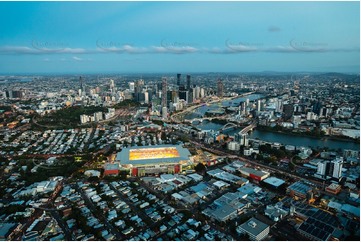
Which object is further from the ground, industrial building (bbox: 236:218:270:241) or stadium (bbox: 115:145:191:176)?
stadium (bbox: 115:145:191:176)

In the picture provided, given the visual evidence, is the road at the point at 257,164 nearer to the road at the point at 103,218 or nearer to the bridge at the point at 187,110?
the road at the point at 103,218

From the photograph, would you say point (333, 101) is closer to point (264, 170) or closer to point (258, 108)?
point (258, 108)

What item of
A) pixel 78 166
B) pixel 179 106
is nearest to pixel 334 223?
pixel 78 166

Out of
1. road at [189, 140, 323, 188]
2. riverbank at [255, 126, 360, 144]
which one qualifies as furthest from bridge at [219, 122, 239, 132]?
road at [189, 140, 323, 188]

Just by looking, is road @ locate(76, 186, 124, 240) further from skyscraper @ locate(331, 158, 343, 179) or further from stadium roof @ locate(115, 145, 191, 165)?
skyscraper @ locate(331, 158, 343, 179)

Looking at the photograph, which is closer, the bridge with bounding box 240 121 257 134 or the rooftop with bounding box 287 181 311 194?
the rooftop with bounding box 287 181 311 194

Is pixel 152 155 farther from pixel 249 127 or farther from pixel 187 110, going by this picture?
pixel 187 110

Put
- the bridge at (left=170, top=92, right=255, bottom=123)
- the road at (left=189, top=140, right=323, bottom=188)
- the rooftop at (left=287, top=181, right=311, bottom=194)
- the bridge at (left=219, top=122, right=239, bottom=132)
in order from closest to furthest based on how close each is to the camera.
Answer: the rooftop at (left=287, top=181, right=311, bottom=194) → the road at (left=189, top=140, right=323, bottom=188) → the bridge at (left=219, top=122, right=239, bottom=132) → the bridge at (left=170, top=92, right=255, bottom=123)
